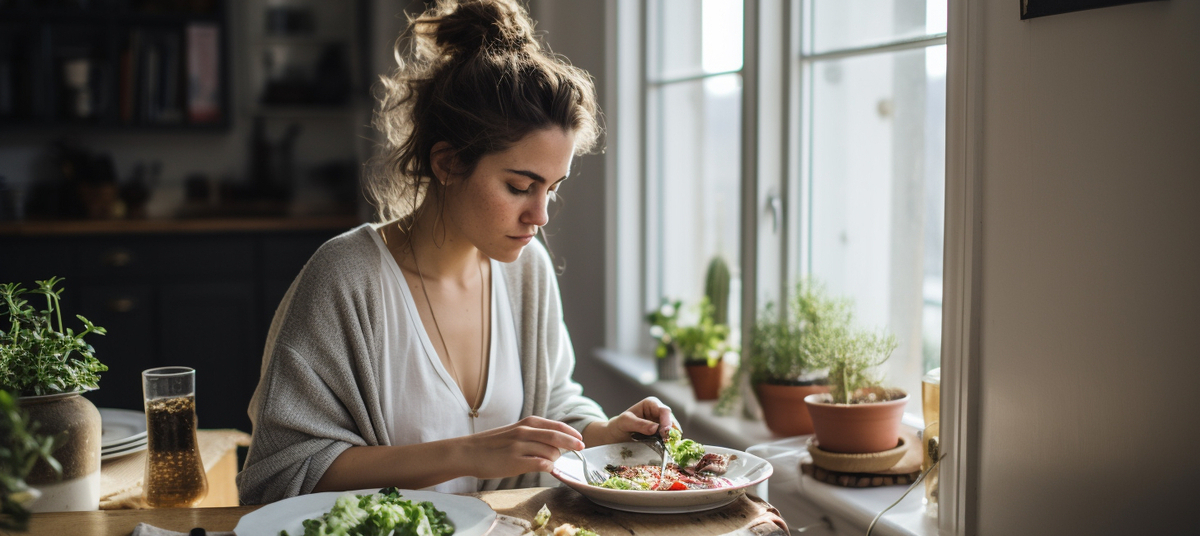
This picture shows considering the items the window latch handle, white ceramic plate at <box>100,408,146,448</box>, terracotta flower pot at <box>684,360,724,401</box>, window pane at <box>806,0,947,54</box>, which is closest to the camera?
white ceramic plate at <box>100,408,146,448</box>

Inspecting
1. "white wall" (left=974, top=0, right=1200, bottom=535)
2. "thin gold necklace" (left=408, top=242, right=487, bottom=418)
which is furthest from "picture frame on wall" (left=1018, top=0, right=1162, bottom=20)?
"thin gold necklace" (left=408, top=242, right=487, bottom=418)

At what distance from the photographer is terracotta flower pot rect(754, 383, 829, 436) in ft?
5.96

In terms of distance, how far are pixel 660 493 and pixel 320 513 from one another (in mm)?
398

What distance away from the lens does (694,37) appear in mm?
2514

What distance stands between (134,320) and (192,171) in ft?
3.26

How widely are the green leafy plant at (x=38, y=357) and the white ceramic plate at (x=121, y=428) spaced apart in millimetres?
324

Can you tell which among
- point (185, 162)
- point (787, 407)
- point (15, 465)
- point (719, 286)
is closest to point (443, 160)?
point (787, 407)

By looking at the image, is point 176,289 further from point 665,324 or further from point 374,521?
point 374,521

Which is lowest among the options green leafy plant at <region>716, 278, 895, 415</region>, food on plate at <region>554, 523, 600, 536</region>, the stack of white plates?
the stack of white plates

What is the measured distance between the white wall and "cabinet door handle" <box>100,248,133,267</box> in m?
3.52

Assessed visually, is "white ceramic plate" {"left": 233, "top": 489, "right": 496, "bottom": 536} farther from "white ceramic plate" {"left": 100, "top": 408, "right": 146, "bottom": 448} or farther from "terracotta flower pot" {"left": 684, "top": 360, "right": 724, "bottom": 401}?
"terracotta flower pot" {"left": 684, "top": 360, "right": 724, "bottom": 401}

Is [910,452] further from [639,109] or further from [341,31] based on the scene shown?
[341,31]

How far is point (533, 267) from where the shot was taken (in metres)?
1.73

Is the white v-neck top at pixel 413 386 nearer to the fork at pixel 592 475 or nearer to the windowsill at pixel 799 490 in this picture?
the fork at pixel 592 475
